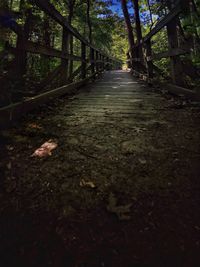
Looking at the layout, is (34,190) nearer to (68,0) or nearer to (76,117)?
(76,117)

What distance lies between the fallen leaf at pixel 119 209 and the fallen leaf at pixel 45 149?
32.9 inches

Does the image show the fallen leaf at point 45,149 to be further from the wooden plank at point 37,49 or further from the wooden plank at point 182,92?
the wooden plank at point 182,92

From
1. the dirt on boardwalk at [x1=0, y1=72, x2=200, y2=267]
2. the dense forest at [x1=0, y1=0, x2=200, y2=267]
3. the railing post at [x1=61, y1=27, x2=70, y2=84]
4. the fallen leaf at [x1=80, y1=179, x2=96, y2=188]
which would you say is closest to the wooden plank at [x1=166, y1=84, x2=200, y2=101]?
the dense forest at [x1=0, y1=0, x2=200, y2=267]

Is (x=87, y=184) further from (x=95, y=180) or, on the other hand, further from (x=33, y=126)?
(x=33, y=126)

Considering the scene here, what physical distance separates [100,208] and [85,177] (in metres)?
0.34

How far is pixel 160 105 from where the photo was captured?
3740 millimetres

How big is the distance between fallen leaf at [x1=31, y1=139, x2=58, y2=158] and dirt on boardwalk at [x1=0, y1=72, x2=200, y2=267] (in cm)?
5

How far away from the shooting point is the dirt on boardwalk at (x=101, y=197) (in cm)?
101

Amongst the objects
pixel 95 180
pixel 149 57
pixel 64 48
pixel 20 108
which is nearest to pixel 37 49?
pixel 20 108

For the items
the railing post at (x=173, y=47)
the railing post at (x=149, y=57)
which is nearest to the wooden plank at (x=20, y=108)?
the railing post at (x=173, y=47)

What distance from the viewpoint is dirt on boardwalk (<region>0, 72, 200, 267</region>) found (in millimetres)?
1015

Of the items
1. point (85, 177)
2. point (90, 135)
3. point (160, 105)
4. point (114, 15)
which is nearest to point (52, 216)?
point (85, 177)

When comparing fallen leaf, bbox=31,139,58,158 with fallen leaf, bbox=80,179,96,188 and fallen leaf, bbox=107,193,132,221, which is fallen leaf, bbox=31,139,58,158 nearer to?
fallen leaf, bbox=80,179,96,188

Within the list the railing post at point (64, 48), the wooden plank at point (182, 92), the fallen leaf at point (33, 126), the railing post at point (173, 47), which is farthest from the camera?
the railing post at point (64, 48)
